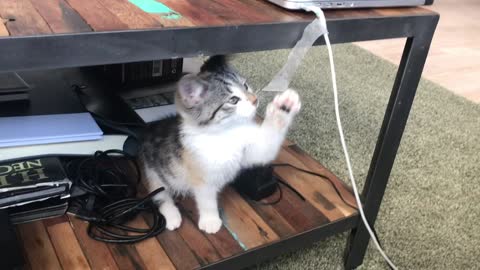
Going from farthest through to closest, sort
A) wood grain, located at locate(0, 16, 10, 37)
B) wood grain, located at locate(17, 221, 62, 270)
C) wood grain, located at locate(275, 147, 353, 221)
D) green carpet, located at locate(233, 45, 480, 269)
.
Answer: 1. green carpet, located at locate(233, 45, 480, 269)
2. wood grain, located at locate(275, 147, 353, 221)
3. wood grain, located at locate(17, 221, 62, 270)
4. wood grain, located at locate(0, 16, 10, 37)

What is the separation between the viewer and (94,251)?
0.77 m

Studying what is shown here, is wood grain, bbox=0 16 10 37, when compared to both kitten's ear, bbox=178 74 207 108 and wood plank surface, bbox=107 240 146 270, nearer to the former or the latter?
kitten's ear, bbox=178 74 207 108

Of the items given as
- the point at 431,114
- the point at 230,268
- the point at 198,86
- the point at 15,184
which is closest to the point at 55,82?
the point at 15,184

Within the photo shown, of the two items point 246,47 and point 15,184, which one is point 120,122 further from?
point 246,47

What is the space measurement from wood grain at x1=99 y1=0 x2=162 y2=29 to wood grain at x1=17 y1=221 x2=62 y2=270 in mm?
453

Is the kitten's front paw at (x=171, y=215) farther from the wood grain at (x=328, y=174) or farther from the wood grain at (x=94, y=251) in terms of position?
the wood grain at (x=328, y=174)

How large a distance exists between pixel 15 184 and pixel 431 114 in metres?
1.54

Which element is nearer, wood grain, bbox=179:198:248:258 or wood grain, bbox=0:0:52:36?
wood grain, bbox=0:0:52:36

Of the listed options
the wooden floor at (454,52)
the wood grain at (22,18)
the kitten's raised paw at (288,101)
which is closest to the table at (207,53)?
the wood grain at (22,18)

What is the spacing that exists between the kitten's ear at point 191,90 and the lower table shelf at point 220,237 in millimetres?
266

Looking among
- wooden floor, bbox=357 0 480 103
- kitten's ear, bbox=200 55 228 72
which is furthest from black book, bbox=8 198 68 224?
wooden floor, bbox=357 0 480 103

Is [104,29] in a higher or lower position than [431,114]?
higher

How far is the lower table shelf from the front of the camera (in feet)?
2.49

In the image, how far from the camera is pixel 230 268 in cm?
80
